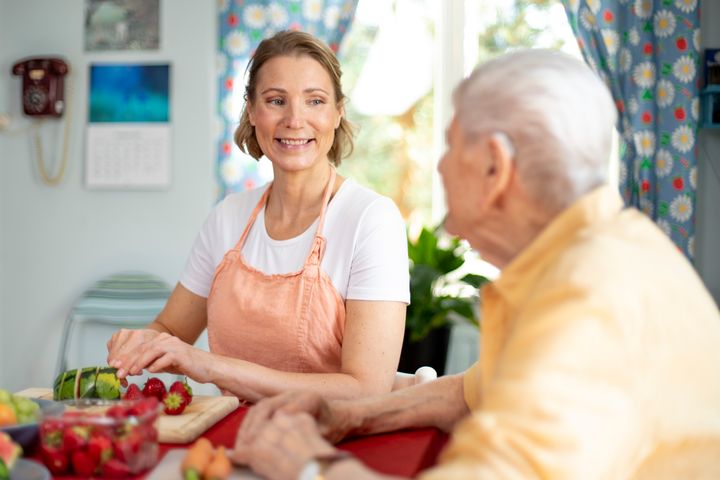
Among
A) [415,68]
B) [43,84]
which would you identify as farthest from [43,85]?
[415,68]

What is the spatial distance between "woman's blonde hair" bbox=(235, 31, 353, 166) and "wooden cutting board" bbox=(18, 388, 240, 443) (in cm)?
88

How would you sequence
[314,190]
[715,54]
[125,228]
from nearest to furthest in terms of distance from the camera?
[314,190] → [715,54] → [125,228]

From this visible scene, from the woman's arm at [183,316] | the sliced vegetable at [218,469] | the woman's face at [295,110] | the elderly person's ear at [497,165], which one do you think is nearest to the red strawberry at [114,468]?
the sliced vegetable at [218,469]

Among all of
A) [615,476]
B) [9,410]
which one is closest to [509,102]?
[615,476]

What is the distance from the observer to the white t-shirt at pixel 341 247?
1.75m

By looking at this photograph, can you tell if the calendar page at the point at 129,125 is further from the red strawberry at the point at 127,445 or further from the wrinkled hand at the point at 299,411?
the red strawberry at the point at 127,445

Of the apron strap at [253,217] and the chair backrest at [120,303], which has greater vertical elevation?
the apron strap at [253,217]

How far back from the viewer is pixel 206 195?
3570 millimetres

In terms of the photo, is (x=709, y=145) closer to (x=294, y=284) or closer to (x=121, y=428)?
(x=294, y=284)

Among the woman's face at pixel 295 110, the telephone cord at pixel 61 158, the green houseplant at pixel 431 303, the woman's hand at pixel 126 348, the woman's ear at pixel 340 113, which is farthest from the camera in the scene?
the telephone cord at pixel 61 158

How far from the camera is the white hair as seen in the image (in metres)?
0.97

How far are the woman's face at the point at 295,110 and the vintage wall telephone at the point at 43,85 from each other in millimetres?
1943

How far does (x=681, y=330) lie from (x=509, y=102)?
13.3 inches

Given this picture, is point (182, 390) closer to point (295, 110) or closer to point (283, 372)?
point (283, 372)
